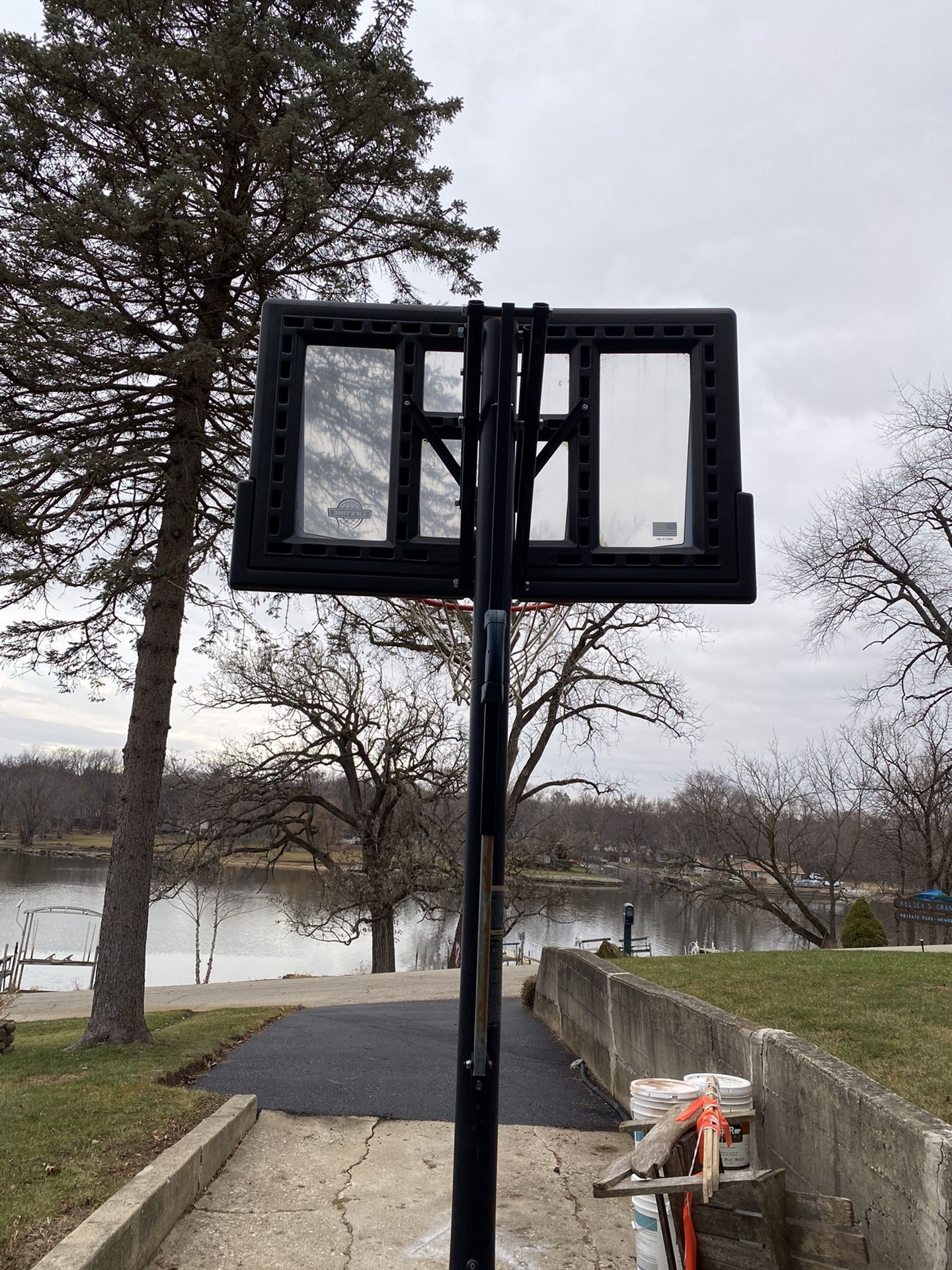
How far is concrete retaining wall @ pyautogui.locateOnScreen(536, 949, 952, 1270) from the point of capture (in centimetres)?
303

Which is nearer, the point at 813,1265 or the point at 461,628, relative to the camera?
the point at 813,1265

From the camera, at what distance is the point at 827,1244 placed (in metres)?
3.11

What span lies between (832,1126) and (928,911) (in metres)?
23.9

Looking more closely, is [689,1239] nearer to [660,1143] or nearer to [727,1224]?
[727,1224]

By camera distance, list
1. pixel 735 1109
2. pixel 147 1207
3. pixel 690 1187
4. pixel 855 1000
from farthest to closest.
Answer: pixel 855 1000, pixel 147 1207, pixel 735 1109, pixel 690 1187

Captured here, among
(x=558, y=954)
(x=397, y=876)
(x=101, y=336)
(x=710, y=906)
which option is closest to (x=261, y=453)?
(x=101, y=336)

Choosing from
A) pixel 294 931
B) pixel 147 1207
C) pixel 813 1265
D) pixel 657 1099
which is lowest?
pixel 294 931

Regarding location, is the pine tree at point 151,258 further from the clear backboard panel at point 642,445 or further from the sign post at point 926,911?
the sign post at point 926,911

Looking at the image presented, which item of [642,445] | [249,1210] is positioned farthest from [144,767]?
[642,445]

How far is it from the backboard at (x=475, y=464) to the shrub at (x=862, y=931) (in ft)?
79.3

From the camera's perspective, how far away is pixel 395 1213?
5.11 metres

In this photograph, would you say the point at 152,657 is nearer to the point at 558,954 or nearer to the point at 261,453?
the point at 558,954

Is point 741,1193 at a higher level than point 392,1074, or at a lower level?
higher

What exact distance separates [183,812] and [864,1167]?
73.3ft
